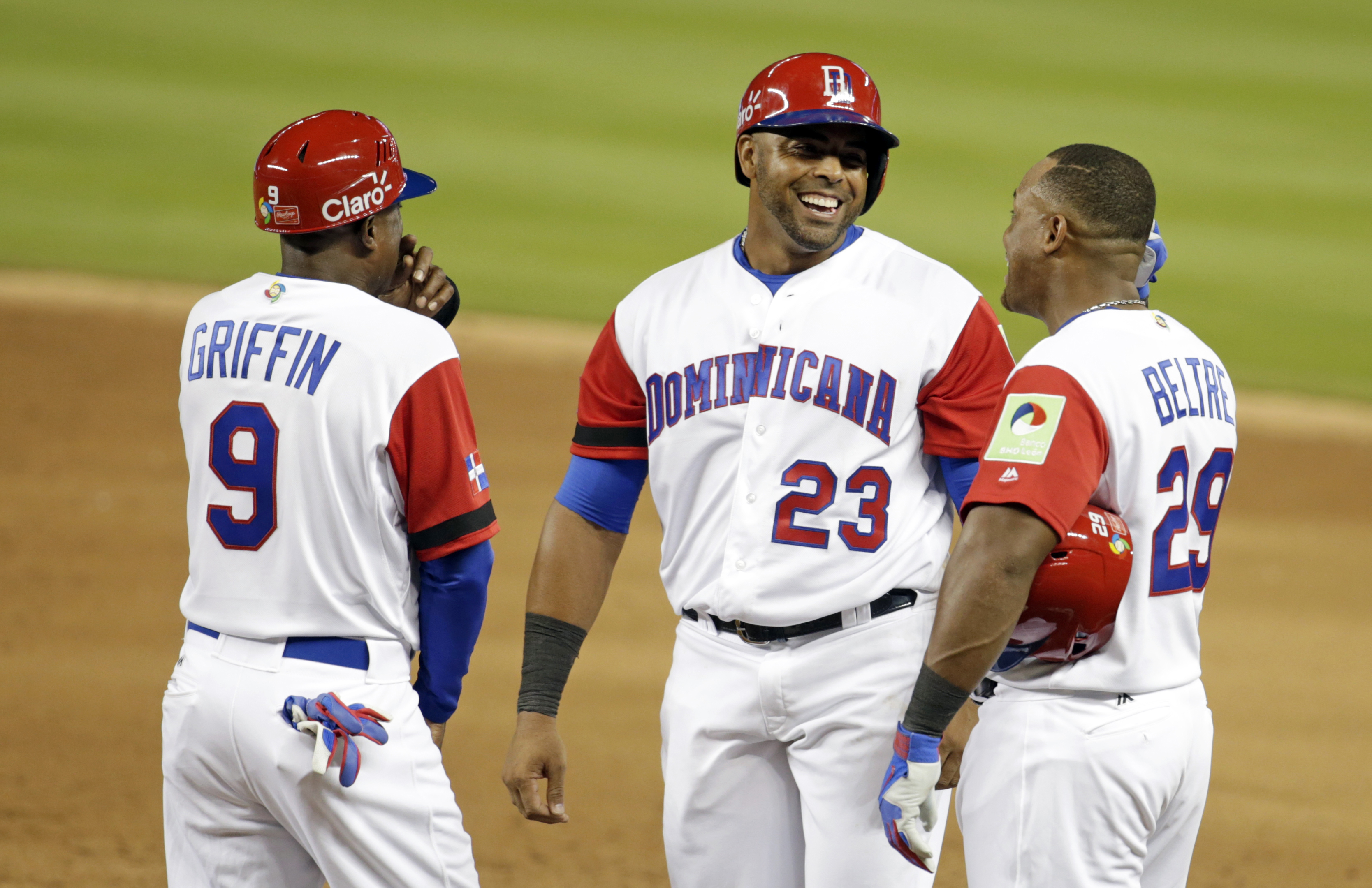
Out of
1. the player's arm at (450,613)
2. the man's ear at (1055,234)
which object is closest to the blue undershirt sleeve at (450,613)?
the player's arm at (450,613)

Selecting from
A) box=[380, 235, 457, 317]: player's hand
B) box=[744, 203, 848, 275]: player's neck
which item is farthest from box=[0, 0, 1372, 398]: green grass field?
box=[744, 203, 848, 275]: player's neck

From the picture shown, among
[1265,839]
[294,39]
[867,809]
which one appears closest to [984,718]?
[867,809]

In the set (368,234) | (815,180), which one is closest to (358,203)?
(368,234)

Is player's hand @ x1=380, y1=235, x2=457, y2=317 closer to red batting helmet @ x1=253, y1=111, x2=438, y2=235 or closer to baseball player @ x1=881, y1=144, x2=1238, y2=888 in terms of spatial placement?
red batting helmet @ x1=253, y1=111, x2=438, y2=235

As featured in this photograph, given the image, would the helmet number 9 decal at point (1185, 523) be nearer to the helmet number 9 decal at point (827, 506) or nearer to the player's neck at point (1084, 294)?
the player's neck at point (1084, 294)

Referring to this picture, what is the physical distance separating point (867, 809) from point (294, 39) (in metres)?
12.5

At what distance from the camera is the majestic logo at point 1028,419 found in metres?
2.21

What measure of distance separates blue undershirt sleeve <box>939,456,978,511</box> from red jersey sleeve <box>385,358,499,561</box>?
0.86m

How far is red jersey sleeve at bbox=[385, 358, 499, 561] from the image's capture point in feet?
7.65

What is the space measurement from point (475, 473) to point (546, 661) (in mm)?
501

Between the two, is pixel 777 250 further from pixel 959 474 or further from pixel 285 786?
pixel 285 786

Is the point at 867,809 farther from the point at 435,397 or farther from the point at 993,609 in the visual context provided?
the point at 435,397

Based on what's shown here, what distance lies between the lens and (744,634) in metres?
2.50

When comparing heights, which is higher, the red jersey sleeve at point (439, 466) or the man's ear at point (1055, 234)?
the man's ear at point (1055, 234)
